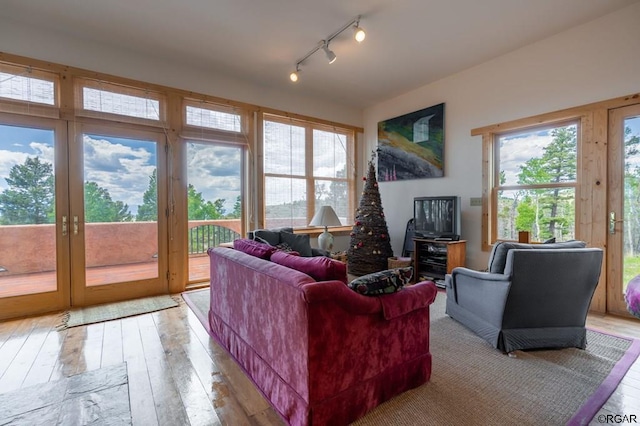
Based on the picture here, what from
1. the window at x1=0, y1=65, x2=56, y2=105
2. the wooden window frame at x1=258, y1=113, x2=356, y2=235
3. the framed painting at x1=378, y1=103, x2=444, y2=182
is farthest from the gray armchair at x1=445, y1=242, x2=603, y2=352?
the window at x1=0, y1=65, x2=56, y2=105

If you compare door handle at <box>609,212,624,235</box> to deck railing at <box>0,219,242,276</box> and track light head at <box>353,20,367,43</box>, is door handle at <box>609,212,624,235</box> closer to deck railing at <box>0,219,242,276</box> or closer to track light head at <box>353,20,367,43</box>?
track light head at <box>353,20,367,43</box>

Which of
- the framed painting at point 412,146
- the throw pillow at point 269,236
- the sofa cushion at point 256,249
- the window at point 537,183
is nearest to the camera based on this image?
the sofa cushion at point 256,249

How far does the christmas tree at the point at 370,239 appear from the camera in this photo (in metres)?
4.83

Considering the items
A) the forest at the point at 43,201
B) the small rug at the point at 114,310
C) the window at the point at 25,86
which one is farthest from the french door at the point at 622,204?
the window at the point at 25,86

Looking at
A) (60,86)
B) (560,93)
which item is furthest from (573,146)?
(60,86)

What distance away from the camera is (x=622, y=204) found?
3195mm

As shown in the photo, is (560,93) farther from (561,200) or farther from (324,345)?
(324,345)

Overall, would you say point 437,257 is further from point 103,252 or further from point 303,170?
point 103,252

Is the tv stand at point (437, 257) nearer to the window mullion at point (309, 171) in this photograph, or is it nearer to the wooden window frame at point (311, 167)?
Answer: the wooden window frame at point (311, 167)

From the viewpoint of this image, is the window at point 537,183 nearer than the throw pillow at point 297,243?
Yes

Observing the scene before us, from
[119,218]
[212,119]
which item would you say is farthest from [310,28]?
[119,218]

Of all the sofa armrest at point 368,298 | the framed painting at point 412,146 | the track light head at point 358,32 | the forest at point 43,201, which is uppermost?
the track light head at point 358,32

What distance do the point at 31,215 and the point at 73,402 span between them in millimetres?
2567

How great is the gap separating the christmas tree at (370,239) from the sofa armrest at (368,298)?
2.79 metres
